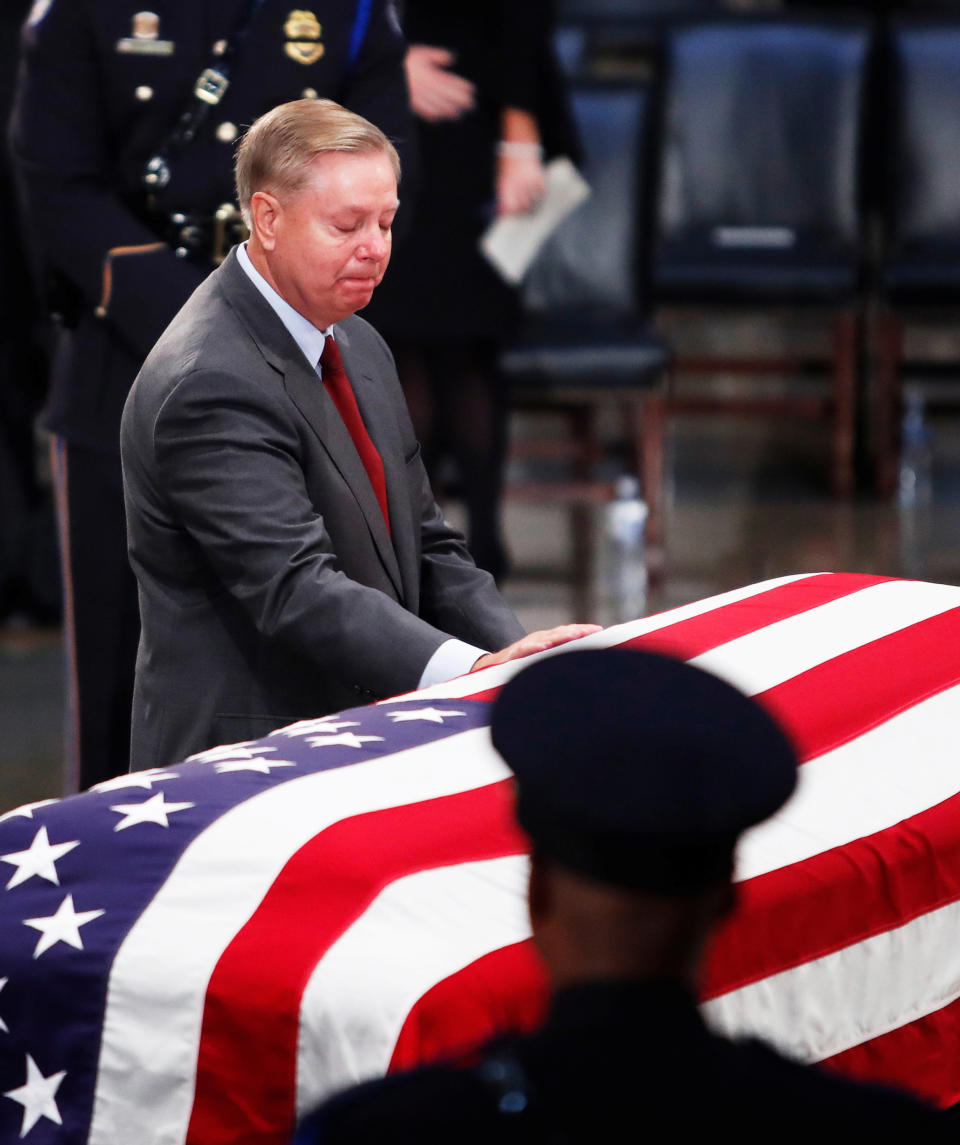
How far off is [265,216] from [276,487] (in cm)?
29

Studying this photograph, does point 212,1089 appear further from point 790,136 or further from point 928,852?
point 790,136

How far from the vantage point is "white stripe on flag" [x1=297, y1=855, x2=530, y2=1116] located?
56.8 inches

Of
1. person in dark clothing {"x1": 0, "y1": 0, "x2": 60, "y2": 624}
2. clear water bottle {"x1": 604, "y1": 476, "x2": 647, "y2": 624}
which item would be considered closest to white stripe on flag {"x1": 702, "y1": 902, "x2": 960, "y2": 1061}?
clear water bottle {"x1": 604, "y1": 476, "x2": 647, "y2": 624}

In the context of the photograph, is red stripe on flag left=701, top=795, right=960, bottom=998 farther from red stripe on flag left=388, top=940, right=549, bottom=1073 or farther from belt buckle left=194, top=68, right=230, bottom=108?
belt buckle left=194, top=68, right=230, bottom=108

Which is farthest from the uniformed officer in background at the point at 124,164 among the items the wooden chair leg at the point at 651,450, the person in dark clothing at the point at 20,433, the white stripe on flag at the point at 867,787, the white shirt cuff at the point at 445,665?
the wooden chair leg at the point at 651,450

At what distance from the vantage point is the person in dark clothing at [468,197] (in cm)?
416

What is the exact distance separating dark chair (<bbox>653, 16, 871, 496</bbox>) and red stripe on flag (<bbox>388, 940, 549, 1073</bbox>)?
4.69 meters

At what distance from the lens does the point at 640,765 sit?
886 millimetres

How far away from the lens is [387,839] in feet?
5.31

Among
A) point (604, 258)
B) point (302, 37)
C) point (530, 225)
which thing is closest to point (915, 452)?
point (604, 258)

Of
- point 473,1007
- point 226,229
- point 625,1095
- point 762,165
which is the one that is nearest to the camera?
point 625,1095

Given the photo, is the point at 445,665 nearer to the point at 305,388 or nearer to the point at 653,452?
the point at 305,388

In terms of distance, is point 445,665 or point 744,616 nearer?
point 445,665

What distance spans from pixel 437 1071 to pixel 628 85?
5035 millimetres
